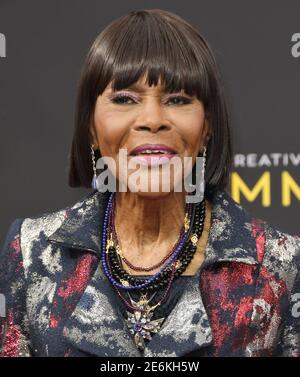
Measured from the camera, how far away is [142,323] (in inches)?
71.8

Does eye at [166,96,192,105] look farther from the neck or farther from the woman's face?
the neck

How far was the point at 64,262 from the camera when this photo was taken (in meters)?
1.90

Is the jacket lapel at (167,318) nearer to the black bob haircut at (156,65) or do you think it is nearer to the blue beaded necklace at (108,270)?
the blue beaded necklace at (108,270)

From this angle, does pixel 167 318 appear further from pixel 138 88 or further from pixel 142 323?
pixel 138 88

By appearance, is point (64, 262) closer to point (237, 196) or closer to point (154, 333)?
point (154, 333)

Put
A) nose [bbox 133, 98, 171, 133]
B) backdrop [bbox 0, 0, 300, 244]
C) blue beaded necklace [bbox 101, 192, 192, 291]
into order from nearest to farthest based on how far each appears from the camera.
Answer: nose [bbox 133, 98, 171, 133], blue beaded necklace [bbox 101, 192, 192, 291], backdrop [bbox 0, 0, 300, 244]

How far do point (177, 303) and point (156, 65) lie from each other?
50cm

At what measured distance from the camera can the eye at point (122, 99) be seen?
5.81 feet

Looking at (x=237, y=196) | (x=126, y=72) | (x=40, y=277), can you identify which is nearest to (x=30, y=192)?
(x=237, y=196)

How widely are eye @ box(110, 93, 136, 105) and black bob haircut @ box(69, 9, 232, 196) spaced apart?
0.07 ft

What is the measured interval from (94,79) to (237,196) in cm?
121

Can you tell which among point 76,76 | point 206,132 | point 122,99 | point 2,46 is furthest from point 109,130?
point 2,46

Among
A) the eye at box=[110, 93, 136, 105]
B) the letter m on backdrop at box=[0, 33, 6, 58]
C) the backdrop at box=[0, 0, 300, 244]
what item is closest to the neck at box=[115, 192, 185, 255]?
the eye at box=[110, 93, 136, 105]

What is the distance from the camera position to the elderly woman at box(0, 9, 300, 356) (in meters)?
1.77
